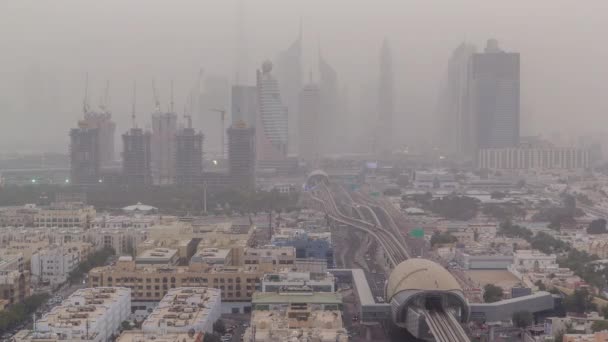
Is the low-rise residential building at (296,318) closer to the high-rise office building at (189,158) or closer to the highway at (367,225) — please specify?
the highway at (367,225)

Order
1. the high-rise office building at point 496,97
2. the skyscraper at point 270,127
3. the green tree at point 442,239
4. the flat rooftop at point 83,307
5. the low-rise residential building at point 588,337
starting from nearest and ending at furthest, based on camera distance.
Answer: the low-rise residential building at point 588,337 < the flat rooftop at point 83,307 < the green tree at point 442,239 < the skyscraper at point 270,127 < the high-rise office building at point 496,97

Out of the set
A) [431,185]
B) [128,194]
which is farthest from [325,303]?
Result: [431,185]

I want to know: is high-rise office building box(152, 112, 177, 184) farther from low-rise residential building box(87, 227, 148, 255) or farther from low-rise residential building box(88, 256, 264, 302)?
low-rise residential building box(88, 256, 264, 302)

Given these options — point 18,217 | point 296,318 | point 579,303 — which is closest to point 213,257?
point 296,318

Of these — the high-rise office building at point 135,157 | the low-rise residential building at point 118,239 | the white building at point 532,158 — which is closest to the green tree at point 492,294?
the low-rise residential building at point 118,239

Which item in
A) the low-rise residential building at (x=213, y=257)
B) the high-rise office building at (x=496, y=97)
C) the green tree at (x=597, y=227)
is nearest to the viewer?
the low-rise residential building at (x=213, y=257)

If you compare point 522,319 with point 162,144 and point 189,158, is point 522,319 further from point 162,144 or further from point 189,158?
point 162,144

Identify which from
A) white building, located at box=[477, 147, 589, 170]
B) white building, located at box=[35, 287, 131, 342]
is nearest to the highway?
white building, located at box=[35, 287, 131, 342]
